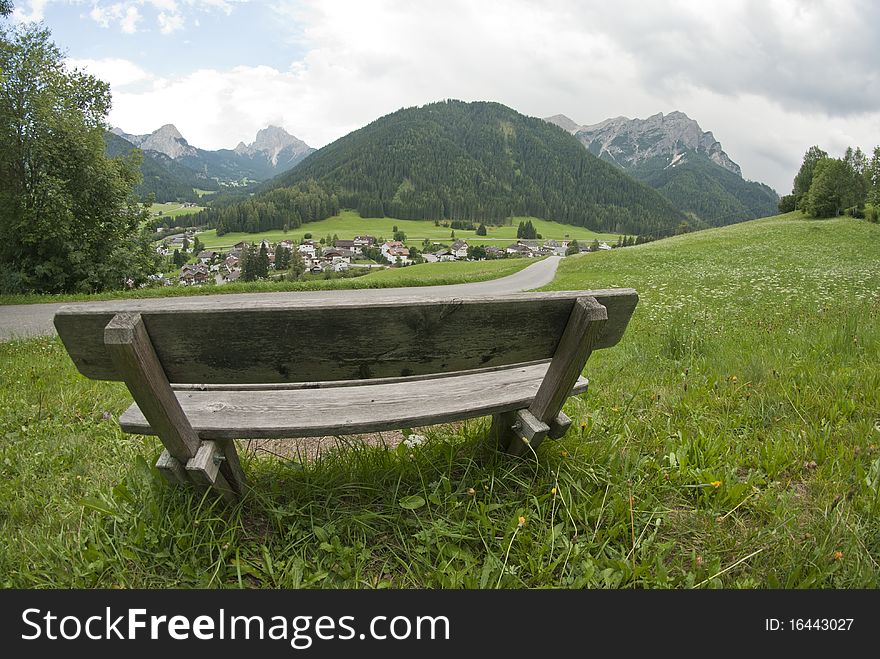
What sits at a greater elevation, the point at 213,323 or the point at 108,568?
the point at 213,323

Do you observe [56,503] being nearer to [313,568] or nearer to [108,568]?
[108,568]

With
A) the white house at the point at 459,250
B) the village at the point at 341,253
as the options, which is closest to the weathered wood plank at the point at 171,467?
the village at the point at 341,253

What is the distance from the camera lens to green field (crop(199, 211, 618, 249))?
12548cm

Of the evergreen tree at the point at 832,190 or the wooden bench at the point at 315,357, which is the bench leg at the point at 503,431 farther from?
the evergreen tree at the point at 832,190

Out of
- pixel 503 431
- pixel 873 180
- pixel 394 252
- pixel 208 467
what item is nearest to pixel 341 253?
pixel 394 252

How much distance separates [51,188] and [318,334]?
22430 millimetres

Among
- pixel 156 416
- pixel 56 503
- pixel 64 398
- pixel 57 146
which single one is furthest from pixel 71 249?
pixel 156 416

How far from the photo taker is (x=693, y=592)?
200 centimetres

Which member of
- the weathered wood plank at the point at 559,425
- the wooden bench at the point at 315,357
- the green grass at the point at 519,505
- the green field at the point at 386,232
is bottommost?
the green grass at the point at 519,505

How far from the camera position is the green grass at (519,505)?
2129 millimetres

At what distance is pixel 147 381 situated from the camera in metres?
1.83

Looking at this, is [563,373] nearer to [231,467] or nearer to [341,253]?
[231,467]

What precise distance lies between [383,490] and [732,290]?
14048 millimetres

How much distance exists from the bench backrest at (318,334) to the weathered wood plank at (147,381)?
6cm
